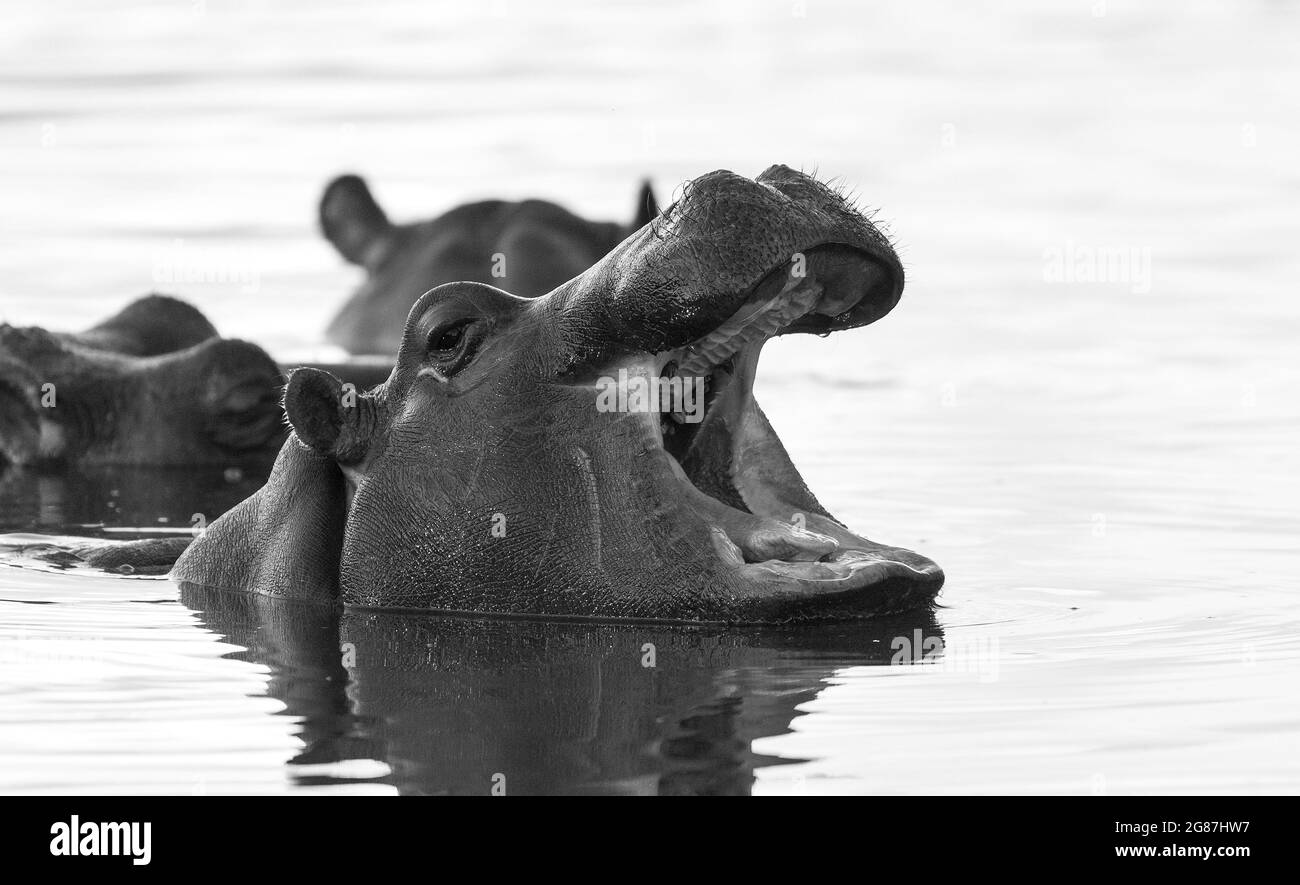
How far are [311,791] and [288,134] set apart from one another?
21220 millimetres

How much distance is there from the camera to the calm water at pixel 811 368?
654 centimetres

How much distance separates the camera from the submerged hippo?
7668 mm

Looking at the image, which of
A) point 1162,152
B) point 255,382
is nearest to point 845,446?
point 255,382

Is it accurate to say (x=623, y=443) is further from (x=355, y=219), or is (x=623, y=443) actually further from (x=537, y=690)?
(x=355, y=219)

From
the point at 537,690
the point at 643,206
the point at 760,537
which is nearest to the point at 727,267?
the point at 760,537

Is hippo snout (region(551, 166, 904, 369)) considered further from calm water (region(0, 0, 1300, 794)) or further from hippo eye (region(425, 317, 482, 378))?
calm water (region(0, 0, 1300, 794))

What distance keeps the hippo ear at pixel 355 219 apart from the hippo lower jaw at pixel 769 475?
9.63m

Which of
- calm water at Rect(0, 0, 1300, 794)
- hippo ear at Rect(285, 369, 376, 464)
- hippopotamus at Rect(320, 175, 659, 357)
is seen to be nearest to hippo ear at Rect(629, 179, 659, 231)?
hippopotamus at Rect(320, 175, 659, 357)

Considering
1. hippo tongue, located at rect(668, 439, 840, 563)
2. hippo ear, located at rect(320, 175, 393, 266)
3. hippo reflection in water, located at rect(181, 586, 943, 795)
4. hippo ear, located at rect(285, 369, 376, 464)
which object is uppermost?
hippo ear, located at rect(320, 175, 393, 266)

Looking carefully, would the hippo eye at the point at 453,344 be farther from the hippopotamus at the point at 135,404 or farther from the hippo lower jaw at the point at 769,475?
the hippopotamus at the point at 135,404

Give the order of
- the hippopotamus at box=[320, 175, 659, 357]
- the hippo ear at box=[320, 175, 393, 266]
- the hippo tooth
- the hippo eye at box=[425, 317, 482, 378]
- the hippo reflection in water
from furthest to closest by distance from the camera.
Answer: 1. the hippo ear at box=[320, 175, 393, 266]
2. the hippopotamus at box=[320, 175, 659, 357]
3. the hippo eye at box=[425, 317, 482, 378]
4. the hippo tooth
5. the hippo reflection in water

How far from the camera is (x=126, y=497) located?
11898 millimetres

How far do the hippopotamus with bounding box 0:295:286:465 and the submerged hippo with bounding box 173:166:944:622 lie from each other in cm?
446

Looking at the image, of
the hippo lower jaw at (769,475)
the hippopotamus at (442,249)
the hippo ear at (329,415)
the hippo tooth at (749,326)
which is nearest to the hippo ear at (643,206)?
the hippopotamus at (442,249)
